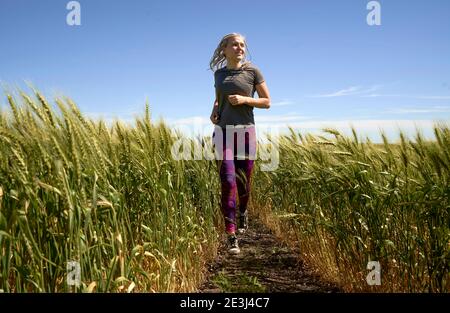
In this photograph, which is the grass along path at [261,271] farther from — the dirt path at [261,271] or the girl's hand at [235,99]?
the girl's hand at [235,99]

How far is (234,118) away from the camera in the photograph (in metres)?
3.33

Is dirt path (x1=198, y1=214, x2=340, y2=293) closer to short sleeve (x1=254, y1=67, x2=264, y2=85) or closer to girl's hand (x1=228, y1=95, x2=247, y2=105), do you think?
girl's hand (x1=228, y1=95, x2=247, y2=105)

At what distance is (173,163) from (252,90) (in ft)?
4.23

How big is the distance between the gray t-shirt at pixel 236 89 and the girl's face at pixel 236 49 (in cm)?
10

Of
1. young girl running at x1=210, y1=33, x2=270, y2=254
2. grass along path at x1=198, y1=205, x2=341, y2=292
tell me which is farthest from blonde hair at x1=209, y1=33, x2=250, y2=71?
grass along path at x1=198, y1=205, x2=341, y2=292

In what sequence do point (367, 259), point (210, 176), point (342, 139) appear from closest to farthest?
point (367, 259) < point (342, 139) < point (210, 176)

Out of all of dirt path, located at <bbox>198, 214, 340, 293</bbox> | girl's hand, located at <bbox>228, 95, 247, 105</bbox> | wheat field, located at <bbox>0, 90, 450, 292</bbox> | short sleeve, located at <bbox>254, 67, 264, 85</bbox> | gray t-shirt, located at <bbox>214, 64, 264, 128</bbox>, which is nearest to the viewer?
wheat field, located at <bbox>0, 90, 450, 292</bbox>

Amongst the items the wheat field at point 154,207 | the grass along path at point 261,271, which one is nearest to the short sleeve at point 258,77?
the wheat field at point 154,207

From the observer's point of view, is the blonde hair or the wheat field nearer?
the wheat field

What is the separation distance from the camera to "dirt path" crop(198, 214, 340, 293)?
8.53 feet

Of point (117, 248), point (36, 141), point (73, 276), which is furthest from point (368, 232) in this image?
point (36, 141)

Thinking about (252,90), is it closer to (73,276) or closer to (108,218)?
(108,218)

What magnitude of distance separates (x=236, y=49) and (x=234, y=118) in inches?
21.5

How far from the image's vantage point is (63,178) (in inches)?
54.0
